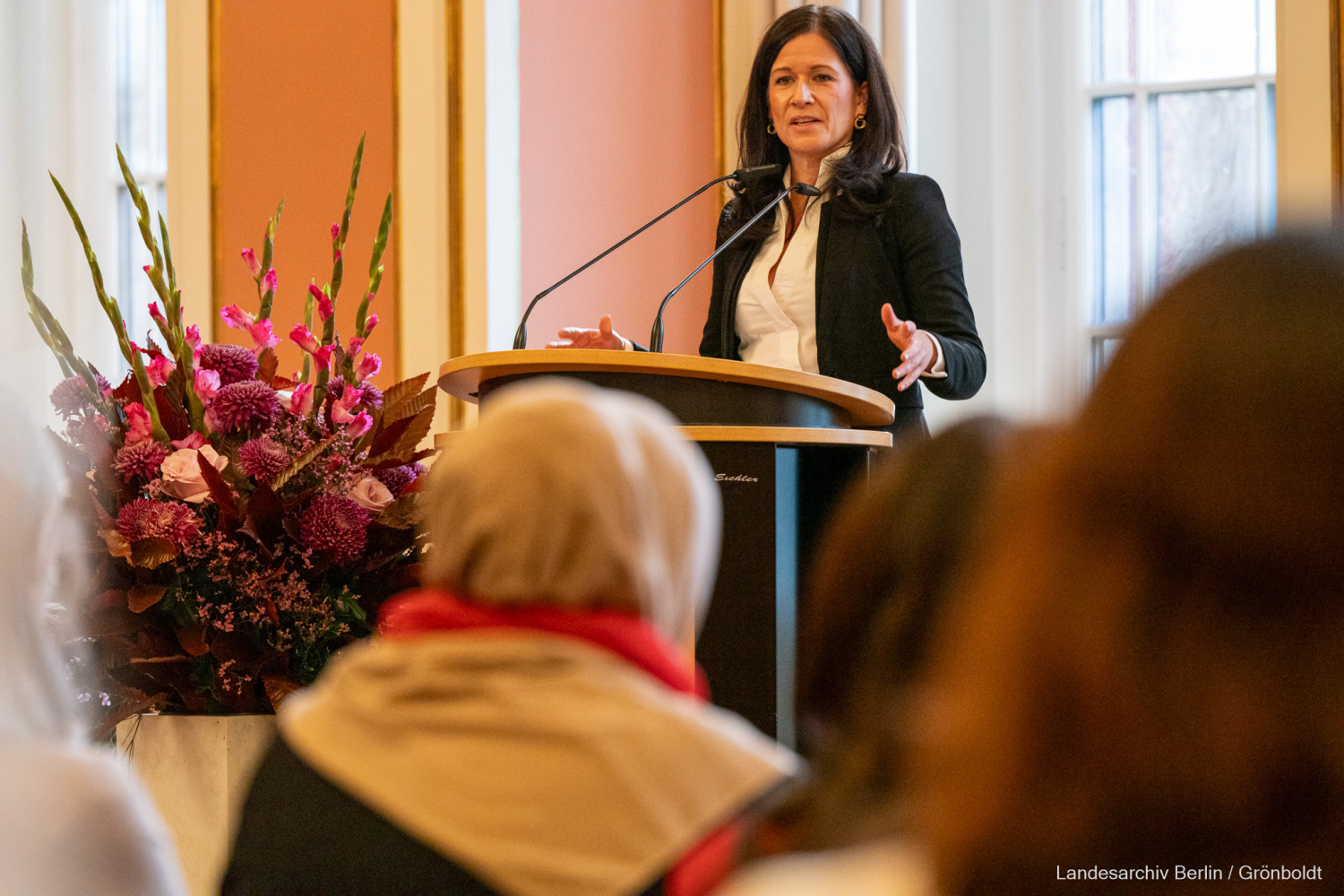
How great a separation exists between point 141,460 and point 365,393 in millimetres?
337

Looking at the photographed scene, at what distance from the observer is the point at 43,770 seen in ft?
3.43

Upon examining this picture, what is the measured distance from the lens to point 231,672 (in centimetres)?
194

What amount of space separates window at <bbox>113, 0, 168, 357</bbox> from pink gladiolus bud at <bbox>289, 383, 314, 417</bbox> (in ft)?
12.4

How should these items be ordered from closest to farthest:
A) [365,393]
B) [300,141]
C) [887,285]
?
[365,393] → [887,285] → [300,141]

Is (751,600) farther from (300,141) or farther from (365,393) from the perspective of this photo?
(300,141)

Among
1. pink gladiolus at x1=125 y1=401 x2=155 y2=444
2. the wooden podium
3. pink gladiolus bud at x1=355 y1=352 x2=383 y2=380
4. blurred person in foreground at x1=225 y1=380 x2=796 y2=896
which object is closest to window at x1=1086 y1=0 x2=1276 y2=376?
the wooden podium

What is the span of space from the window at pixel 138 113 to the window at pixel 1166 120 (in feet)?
11.7

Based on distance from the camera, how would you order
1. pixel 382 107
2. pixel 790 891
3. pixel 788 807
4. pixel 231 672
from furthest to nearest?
1. pixel 382 107
2. pixel 231 672
3. pixel 788 807
4. pixel 790 891

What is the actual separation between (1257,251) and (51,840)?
0.92m

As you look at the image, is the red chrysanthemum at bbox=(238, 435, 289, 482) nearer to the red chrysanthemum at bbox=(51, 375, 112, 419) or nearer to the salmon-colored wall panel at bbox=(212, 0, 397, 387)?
the red chrysanthemum at bbox=(51, 375, 112, 419)

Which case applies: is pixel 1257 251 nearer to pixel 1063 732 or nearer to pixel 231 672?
pixel 1063 732

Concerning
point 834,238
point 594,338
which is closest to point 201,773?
point 594,338

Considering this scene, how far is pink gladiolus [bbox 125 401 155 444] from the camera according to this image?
199 cm

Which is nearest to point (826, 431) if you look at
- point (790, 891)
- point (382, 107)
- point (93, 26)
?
point (790, 891)
